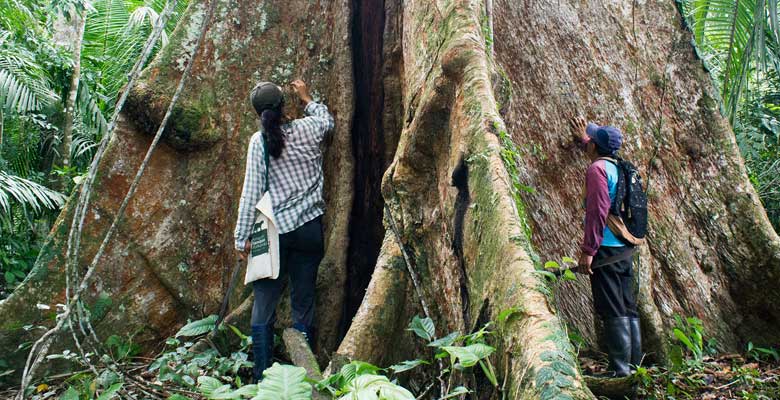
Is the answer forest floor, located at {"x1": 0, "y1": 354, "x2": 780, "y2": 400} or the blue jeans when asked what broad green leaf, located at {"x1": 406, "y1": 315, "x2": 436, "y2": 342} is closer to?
forest floor, located at {"x1": 0, "y1": 354, "x2": 780, "y2": 400}

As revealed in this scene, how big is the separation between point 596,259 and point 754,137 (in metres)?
4.41

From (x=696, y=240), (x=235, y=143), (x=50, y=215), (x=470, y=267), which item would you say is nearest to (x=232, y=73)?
(x=235, y=143)

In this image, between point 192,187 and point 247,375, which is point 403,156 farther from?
point 192,187

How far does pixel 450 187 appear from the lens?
10.3ft

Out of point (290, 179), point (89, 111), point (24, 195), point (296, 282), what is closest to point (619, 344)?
point (296, 282)

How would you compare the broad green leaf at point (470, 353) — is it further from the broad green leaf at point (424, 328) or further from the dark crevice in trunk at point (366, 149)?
the dark crevice in trunk at point (366, 149)

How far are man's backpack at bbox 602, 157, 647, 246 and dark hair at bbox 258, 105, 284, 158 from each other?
2.03 meters

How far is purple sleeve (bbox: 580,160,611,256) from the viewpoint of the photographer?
3766mm

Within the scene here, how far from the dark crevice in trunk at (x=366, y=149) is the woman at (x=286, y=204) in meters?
0.49

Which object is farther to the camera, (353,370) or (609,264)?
(609,264)

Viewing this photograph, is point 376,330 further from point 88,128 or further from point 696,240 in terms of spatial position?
point 88,128

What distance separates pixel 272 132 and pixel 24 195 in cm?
444

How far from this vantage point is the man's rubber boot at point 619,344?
374cm

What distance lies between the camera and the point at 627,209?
3.92 metres
